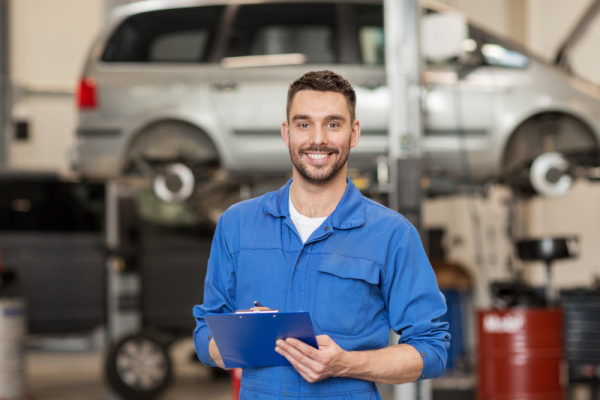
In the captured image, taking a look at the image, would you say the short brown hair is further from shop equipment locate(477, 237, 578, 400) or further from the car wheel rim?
the car wheel rim

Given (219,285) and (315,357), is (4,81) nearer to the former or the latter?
(219,285)

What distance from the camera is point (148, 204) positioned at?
17.9 feet

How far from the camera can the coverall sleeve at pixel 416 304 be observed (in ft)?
4.70

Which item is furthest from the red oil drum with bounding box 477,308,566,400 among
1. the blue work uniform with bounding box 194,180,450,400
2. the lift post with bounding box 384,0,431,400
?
the blue work uniform with bounding box 194,180,450,400

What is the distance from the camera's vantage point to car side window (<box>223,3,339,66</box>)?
4.81m

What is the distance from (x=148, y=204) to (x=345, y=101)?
4.24 meters

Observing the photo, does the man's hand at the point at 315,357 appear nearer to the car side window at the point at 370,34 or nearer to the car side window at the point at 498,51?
the car side window at the point at 370,34

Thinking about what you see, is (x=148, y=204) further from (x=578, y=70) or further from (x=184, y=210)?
(x=578, y=70)

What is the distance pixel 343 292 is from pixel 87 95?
387 cm

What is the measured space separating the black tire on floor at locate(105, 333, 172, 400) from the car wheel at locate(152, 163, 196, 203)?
107 cm

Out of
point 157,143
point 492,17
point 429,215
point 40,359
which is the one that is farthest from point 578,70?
point 40,359

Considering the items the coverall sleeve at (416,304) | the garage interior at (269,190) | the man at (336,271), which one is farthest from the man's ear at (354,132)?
the garage interior at (269,190)

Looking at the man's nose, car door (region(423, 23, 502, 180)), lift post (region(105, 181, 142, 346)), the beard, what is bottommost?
lift post (region(105, 181, 142, 346))

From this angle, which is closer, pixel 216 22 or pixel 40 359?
pixel 216 22
